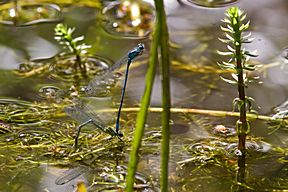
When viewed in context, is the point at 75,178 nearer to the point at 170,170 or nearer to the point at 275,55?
the point at 170,170

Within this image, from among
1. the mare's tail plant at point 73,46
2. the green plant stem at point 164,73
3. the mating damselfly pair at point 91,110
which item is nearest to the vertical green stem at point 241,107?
the mating damselfly pair at point 91,110

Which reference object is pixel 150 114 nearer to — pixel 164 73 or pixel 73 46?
pixel 73 46

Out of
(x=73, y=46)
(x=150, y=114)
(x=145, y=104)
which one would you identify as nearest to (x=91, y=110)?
(x=150, y=114)

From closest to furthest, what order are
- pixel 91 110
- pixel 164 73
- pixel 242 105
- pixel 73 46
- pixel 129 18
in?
pixel 164 73 < pixel 242 105 < pixel 91 110 < pixel 73 46 < pixel 129 18

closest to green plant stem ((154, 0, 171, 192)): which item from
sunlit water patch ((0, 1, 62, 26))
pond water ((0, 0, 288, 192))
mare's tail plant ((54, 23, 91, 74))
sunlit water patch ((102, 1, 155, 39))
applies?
pond water ((0, 0, 288, 192))

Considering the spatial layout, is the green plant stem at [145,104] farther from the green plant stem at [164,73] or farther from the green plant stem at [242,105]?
the green plant stem at [242,105]

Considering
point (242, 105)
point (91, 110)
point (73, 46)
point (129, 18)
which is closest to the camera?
point (242, 105)

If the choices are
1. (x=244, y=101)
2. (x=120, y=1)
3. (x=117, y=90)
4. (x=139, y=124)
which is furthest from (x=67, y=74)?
(x=139, y=124)
